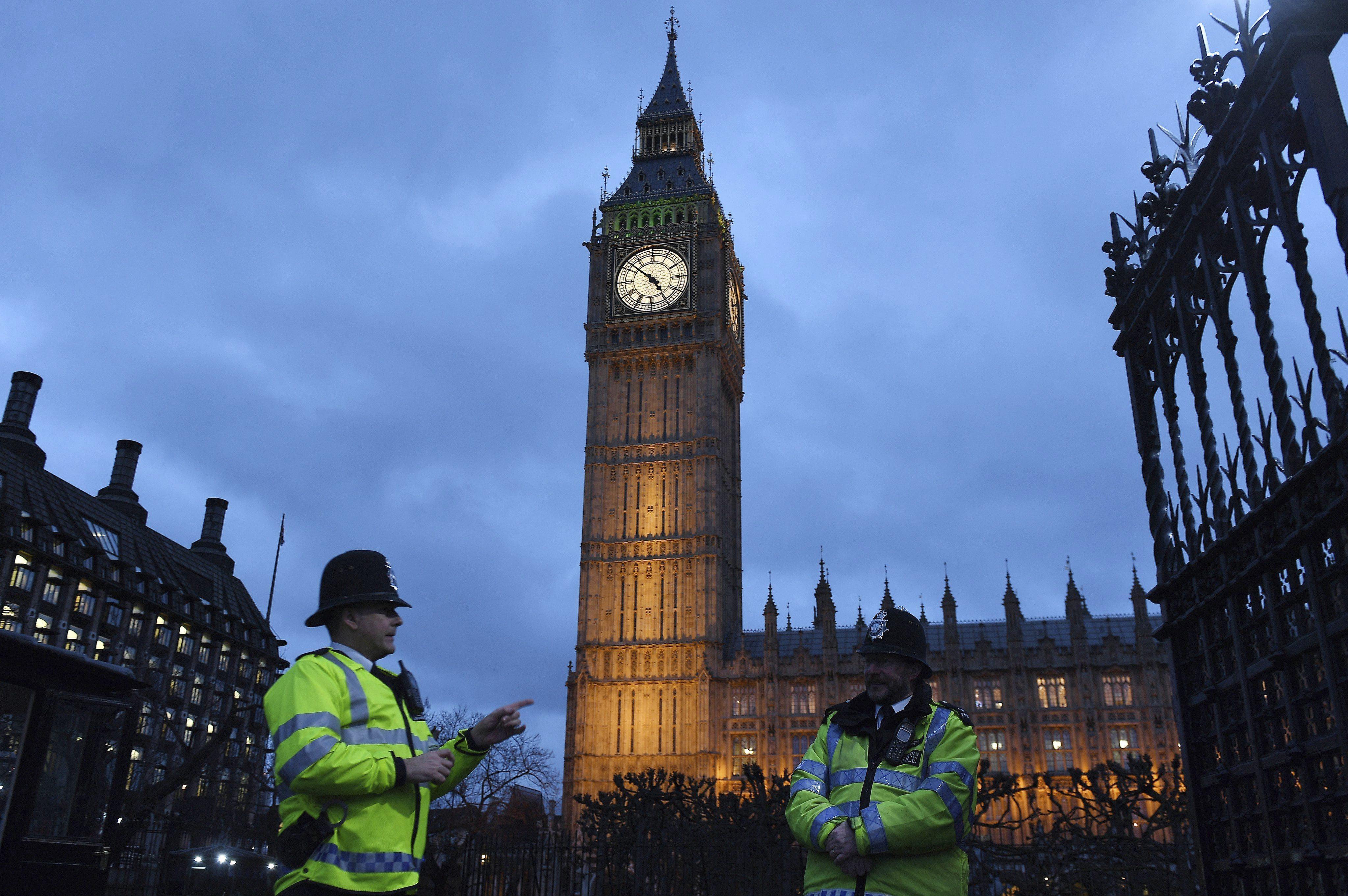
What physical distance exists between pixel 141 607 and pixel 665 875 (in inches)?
1847

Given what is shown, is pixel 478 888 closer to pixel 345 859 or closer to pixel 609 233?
pixel 345 859

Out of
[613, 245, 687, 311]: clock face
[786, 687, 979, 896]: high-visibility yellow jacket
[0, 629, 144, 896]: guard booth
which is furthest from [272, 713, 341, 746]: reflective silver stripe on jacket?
[613, 245, 687, 311]: clock face

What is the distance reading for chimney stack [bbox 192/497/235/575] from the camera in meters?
68.4

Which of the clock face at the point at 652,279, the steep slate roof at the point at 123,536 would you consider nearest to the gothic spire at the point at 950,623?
the clock face at the point at 652,279

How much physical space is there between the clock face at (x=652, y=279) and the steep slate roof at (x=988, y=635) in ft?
66.8

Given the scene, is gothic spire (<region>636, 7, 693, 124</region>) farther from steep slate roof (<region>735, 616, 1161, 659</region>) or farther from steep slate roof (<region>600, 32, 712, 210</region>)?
steep slate roof (<region>735, 616, 1161, 659</region>)

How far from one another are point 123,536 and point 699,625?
31382 millimetres

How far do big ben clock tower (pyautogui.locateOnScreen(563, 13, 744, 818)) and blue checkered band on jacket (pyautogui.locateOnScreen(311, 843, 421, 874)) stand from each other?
152ft

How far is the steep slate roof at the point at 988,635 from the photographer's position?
1997 inches

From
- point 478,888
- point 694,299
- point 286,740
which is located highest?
point 694,299

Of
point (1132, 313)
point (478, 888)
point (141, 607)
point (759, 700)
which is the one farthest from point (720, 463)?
point (1132, 313)

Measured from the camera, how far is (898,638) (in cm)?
450

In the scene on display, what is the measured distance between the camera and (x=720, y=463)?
55.7 m

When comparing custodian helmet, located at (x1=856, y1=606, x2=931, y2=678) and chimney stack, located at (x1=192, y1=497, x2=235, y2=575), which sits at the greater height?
chimney stack, located at (x1=192, y1=497, x2=235, y2=575)
